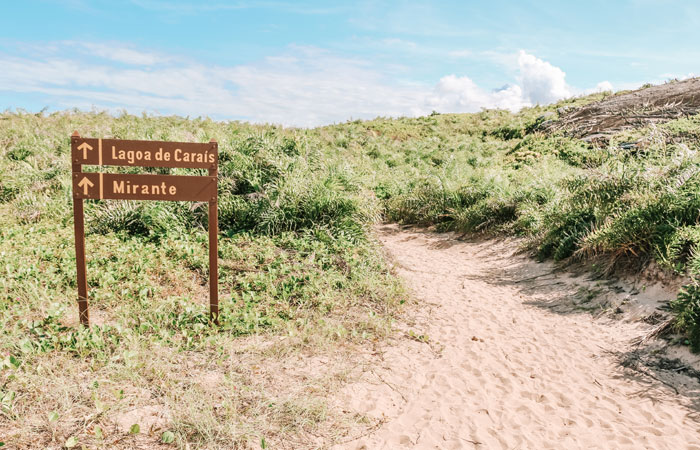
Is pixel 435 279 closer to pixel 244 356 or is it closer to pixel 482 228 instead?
pixel 482 228

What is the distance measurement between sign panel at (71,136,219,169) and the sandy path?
9.30ft

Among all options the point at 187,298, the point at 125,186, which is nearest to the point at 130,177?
the point at 125,186

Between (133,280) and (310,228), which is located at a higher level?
(310,228)

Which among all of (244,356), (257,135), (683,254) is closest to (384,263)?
(244,356)

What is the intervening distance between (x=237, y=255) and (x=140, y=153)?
2.67 meters

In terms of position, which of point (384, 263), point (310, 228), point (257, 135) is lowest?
point (384, 263)

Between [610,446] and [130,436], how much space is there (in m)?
3.70

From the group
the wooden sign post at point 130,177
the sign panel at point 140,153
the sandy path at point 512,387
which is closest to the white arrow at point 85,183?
the wooden sign post at point 130,177

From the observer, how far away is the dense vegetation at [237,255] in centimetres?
373

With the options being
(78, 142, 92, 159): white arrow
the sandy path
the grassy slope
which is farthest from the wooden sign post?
the sandy path

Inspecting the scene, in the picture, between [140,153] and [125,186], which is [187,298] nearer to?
[125,186]

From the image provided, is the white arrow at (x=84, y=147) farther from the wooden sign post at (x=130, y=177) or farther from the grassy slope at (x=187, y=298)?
the grassy slope at (x=187, y=298)

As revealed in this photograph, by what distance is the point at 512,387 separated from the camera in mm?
4555

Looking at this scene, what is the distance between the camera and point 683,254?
226 inches
